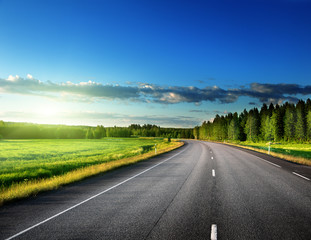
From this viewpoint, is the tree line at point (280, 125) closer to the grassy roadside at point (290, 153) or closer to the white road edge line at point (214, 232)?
the grassy roadside at point (290, 153)

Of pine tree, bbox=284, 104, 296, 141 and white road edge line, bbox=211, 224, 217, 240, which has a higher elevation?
pine tree, bbox=284, 104, 296, 141

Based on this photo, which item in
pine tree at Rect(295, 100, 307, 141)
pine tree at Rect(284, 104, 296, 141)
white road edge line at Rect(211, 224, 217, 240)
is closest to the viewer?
white road edge line at Rect(211, 224, 217, 240)

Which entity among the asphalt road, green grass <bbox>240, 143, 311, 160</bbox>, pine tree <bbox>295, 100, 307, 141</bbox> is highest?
pine tree <bbox>295, 100, 307, 141</bbox>

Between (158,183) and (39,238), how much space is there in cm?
562

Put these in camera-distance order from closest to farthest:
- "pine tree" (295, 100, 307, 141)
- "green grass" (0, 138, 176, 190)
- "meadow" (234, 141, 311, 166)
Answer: "green grass" (0, 138, 176, 190)
"meadow" (234, 141, 311, 166)
"pine tree" (295, 100, 307, 141)

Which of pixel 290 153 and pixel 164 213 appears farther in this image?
pixel 290 153

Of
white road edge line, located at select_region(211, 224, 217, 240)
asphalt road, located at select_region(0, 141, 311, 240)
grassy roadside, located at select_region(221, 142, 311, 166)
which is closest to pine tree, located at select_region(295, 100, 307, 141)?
grassy roadside, located at select_region(221, 142, 311, 166)

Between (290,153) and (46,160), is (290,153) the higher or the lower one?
the higher one

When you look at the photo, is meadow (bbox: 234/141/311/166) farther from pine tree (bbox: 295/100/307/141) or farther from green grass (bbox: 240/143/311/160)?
pine tree (bbox: 295/100/307/141)

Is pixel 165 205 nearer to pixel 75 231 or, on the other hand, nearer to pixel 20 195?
pixel 75 231

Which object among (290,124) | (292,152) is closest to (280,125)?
(290,124)

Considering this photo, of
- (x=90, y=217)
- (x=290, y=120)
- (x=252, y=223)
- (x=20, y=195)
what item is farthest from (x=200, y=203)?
(x=290, y=120)

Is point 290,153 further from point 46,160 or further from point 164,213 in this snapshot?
point 46,160

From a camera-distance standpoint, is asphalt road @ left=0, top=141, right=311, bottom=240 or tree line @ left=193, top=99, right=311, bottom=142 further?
tree line @ left=193, top=99, right=311, bottom=142
